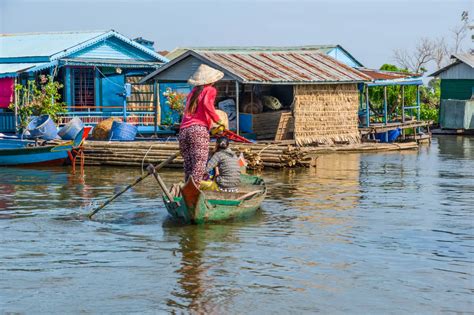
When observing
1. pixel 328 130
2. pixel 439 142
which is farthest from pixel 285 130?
pixel 439 142

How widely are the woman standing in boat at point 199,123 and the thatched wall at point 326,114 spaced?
12428mm

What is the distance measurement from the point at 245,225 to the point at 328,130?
548 inches

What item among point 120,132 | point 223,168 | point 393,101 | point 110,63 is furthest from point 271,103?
point 223,168

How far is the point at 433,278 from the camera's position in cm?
1014

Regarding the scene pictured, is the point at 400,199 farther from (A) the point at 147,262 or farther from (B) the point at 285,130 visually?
(B) the point at 285,130

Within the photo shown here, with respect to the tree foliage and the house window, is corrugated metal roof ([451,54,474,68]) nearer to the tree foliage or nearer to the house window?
the tree foliage

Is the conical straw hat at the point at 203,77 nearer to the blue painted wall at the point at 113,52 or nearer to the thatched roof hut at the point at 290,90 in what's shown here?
the thatched roof hut at the point at 290,90

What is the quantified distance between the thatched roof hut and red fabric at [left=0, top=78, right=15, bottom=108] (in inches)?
161

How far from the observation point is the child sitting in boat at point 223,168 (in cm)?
1369

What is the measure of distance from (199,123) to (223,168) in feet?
2.92

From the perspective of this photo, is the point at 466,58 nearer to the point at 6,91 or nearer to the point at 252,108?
the point at 252,108

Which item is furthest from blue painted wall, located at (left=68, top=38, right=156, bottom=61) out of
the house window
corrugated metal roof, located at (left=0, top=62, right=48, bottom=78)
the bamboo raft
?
the bamboo raft

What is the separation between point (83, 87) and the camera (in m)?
29.1

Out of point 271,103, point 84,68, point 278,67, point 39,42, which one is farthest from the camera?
point 39,42
